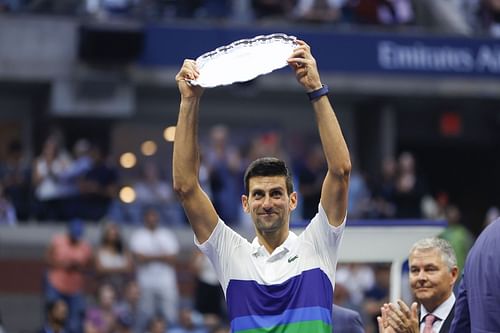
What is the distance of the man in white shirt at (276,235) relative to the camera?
6398mm

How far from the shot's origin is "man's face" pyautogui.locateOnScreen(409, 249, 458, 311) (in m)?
7.50

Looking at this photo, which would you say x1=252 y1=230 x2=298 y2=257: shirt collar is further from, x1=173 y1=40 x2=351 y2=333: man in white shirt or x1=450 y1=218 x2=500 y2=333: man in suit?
x1=450 y1=218 x2=500 y2=333: man in suit

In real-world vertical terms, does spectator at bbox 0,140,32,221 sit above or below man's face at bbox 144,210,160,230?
above

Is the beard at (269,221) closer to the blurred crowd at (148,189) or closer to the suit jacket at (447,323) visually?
the suit jacket at (447,323)

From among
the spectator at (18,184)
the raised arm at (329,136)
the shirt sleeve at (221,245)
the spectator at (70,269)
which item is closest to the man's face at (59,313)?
the spectator at (70,269)

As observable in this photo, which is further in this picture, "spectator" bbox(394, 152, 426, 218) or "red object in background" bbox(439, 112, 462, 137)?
"red object in background" bbox(439, 112, 462, 137)

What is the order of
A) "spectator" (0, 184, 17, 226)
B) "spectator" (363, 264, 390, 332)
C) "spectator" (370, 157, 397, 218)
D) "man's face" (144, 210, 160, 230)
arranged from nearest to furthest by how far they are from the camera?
"spectator" (363, 264, 390, 332), "man's face" (144, 210, 160, 230), "spectator" (0, 184, 17, 226), "spectator" (370, 157, 397, 218)

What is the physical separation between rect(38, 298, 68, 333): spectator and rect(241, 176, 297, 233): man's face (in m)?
8.70

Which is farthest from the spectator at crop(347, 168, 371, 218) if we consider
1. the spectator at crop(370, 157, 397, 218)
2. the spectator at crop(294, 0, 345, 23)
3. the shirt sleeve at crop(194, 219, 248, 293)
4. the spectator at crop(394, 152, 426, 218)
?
the shirt sleeve at crop(194, 219, 248, 293)

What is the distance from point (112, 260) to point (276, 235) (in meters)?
11.0

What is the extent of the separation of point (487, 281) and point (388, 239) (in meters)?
4.59

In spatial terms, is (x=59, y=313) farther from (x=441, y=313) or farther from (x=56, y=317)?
(x=441, y=313)

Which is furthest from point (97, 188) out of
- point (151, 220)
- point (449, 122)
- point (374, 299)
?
point (449, 122)

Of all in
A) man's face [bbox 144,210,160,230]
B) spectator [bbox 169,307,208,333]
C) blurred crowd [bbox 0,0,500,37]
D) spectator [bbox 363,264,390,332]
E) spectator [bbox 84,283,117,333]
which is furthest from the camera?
blurred crowd [bbox 0,0,500,37]
